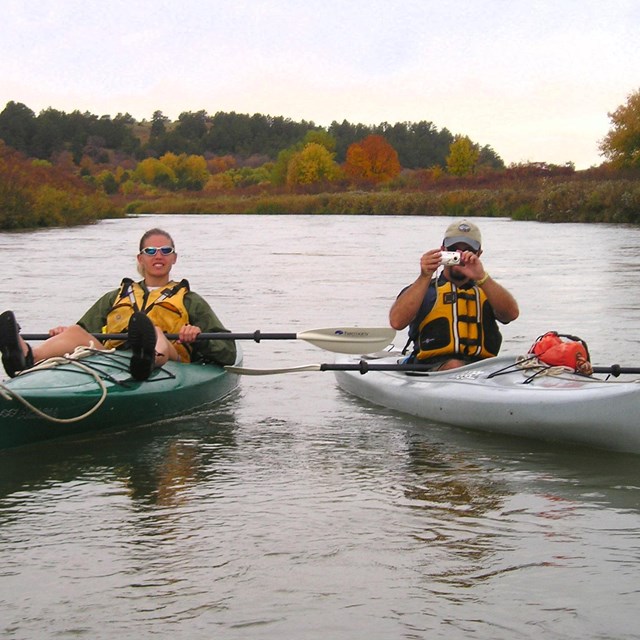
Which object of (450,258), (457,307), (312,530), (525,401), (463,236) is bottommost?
(312,530)

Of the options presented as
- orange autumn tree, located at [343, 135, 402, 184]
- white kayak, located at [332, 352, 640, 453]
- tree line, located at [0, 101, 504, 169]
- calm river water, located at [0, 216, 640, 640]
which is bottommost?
calm river water, located at [0, 216, 640, 640]

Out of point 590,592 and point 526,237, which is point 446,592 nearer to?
point 590,592

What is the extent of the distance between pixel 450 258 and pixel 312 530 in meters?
1.95

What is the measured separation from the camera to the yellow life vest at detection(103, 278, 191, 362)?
597 cm

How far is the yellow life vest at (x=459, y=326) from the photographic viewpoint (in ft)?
19.0

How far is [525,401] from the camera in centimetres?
531

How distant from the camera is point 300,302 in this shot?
11.9 meters

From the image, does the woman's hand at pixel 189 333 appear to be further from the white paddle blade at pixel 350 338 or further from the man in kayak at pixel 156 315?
the white paddle blade at pixel 350 338

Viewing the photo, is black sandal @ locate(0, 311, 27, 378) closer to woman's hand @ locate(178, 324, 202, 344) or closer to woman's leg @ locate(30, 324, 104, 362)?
woman's leg @ locate(30, 324, 104, 362)

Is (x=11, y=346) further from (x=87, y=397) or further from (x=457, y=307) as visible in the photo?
(x=457, y=307)

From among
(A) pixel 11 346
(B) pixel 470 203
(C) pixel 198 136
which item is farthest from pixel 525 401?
(C) pixel 198 136

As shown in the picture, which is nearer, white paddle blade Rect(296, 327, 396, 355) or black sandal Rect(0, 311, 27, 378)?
black sandal Rect(0, 311, 27, 378)

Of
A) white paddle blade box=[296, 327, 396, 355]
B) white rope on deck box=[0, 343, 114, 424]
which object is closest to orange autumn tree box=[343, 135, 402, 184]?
white paddle blade box=[296, 327, 396, 355]

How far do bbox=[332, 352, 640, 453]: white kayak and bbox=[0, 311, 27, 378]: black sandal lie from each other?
1703mm
